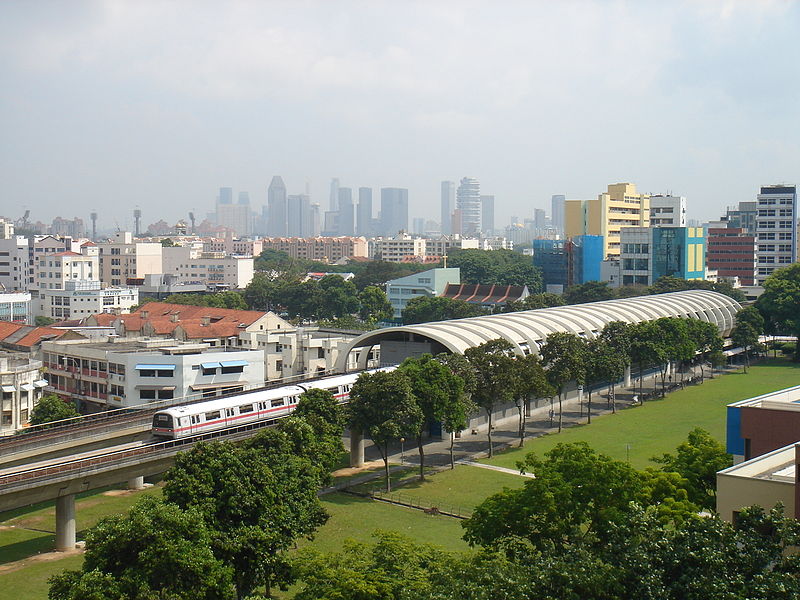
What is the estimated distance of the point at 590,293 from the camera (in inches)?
2995

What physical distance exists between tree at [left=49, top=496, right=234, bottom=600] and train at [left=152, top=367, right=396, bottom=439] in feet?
39.4

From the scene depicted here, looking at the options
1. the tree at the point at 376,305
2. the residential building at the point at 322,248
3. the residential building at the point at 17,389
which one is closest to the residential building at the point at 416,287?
the tree at the point at 376,305

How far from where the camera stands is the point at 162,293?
8694cm

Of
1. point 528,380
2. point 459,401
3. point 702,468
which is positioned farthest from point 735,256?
point 702,468

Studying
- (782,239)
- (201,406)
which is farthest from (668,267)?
(201,406)

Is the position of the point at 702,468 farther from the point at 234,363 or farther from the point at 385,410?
the point at 234,363

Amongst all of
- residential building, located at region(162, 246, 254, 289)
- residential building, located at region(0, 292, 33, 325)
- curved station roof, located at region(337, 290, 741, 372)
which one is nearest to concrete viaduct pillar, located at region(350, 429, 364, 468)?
curved station roof, located at region(337, 290, 741, 372)

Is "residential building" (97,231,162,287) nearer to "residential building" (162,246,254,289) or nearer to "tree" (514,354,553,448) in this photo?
"residential building" (162,246,254,289)

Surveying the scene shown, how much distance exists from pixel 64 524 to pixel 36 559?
3.64 ft

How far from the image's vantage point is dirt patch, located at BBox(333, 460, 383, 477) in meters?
30.5

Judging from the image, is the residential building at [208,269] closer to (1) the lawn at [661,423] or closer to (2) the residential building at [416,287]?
(2) the residential building at [416,287]

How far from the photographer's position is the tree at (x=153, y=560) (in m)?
14.5

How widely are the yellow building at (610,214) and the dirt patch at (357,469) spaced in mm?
70668

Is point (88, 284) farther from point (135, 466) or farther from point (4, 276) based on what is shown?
point (135, 466)
